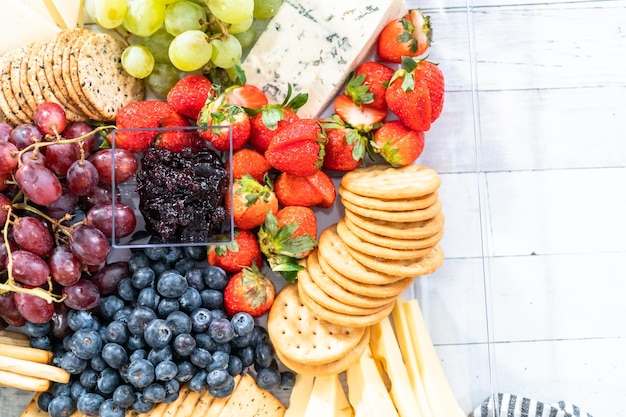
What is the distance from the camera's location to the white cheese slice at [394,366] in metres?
1.46

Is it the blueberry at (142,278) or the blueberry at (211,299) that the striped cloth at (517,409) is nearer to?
the blueberry at (211,299)

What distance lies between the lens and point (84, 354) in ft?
4.50

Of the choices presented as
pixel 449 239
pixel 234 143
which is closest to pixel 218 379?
pixel 234 143

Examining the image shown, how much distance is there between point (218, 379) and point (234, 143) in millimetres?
534

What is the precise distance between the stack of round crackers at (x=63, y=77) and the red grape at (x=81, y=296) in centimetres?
40

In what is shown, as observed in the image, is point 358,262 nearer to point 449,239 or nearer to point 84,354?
point 449,239

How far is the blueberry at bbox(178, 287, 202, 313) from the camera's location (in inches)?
56.2

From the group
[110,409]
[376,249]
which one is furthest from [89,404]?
[376,249]

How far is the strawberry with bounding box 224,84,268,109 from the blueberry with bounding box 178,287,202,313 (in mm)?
450

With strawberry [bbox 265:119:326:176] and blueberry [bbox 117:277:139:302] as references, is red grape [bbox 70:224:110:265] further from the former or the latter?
strawberry [bbox 265:119:326:176]

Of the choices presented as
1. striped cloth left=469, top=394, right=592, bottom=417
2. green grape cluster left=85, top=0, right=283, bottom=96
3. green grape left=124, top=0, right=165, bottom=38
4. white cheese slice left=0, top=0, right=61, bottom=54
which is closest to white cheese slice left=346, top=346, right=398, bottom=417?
striped cloth left=469, top=394, right=592, bottom=417

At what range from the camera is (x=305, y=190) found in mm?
1510

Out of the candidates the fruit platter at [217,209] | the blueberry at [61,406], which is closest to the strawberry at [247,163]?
the fruit platter at [217,209]

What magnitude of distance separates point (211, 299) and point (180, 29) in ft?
2.05
